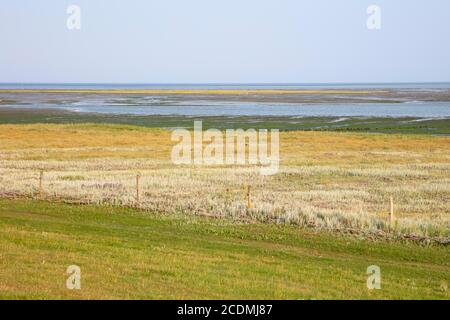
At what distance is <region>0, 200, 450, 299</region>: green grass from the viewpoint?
13.1 m

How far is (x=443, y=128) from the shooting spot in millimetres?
78750

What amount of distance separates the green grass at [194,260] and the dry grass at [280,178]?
254cm

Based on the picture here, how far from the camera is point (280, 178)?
39.1 metres

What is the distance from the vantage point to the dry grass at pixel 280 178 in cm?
2602
